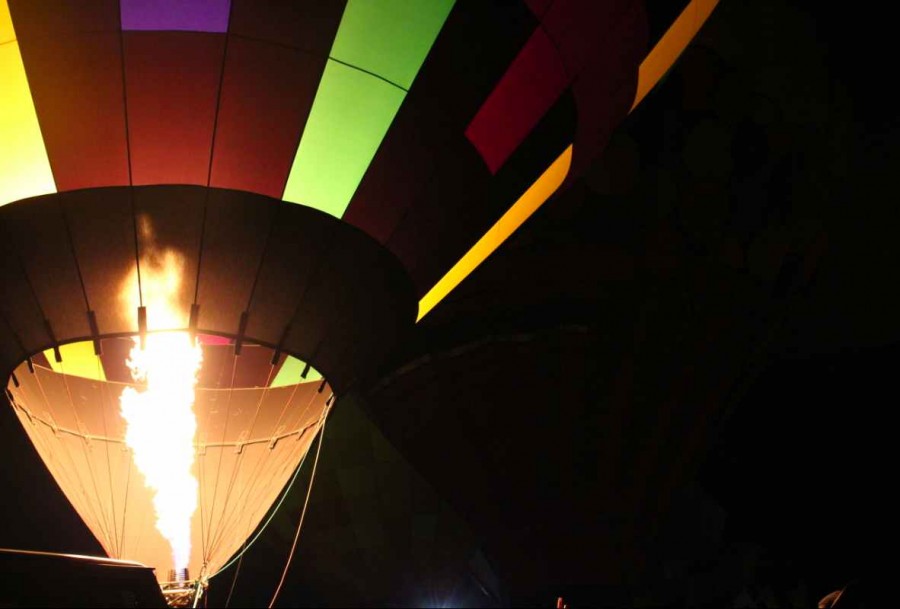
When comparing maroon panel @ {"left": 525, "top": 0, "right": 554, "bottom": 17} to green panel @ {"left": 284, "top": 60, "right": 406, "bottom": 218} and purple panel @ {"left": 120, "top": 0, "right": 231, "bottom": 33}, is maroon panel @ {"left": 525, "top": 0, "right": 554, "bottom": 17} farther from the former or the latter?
purple panel @ {"left": 120, "top": 0, "right": 231, "bottom": 33}

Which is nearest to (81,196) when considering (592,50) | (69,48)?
(69,48)

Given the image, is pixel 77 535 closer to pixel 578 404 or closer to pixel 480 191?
pixel 578 404

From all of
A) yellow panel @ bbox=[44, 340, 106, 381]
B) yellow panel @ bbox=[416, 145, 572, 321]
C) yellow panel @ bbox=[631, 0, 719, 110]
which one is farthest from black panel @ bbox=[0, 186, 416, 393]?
yellow panel @ bbox=[631, 0, 719, 110]

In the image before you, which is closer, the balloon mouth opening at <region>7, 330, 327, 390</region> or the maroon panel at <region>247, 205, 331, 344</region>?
the maroon panel at <region>247, 205, 331, 344</region>

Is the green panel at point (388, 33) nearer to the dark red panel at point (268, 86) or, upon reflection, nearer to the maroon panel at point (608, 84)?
the dark red panel at point (268, 86)

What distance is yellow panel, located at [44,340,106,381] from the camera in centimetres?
284

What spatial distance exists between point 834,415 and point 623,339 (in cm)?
181

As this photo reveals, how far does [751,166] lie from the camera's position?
4.95 metres

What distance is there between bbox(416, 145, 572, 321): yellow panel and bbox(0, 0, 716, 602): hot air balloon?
0.04 feet

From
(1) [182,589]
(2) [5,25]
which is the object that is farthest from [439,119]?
(1) [182,589]

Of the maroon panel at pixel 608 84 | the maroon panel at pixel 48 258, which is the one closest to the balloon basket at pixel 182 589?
the maroon panel at pixel 48 258

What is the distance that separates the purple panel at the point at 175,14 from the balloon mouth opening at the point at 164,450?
1080 millimetres

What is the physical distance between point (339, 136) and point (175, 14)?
0.55 meters

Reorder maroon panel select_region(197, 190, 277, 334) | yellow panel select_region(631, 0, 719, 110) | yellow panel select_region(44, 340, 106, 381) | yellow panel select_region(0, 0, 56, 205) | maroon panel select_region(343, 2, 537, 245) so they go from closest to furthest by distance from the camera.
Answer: yellow panel select_region(0, 0, 56, 205) → maroon panel select_region(197, 190, 277, 334) → maroon panel select_region(343, 2, 537, 245) → yellow panel select_region(631, 0, 719, 110) → yellow panel select_region(44, 340, 106, 381)
